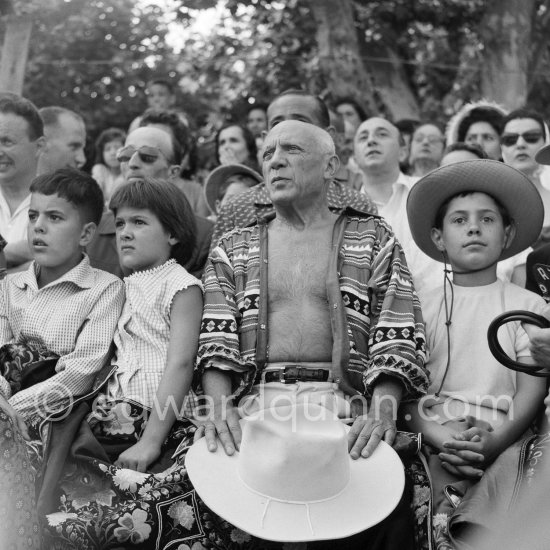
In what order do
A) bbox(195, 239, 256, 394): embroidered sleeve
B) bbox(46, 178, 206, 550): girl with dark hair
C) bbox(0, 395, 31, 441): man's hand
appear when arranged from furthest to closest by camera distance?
bbox(195, 239, 256, 394): embroidered sleeve
bbox(46, 178, 206, 550): girl with dark hair
bbox(0, 395, 31, 441): man's hand

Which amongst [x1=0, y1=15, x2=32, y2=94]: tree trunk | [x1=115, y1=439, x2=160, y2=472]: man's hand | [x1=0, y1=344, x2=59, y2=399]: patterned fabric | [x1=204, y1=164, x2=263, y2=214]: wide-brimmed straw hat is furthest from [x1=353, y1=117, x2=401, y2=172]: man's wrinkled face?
[x1=0, y1=15, x2=32, y2=94]: tree trunk

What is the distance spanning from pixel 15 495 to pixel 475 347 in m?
2.01

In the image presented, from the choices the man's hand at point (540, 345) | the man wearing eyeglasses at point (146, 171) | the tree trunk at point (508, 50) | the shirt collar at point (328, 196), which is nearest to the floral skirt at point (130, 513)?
the man's hand at point (540, 345)

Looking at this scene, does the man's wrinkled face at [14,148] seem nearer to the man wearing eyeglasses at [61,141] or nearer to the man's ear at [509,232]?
the man wearing eyeglasses at [61,141]

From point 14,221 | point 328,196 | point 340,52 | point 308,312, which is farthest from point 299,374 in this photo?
point 340,52

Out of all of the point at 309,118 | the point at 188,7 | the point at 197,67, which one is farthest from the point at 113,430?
the point at 197,67

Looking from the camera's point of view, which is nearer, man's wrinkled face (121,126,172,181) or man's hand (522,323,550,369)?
man's hand (522,323,550,369)

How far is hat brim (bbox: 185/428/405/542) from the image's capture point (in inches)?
115

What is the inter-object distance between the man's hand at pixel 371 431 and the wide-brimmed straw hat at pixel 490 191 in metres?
1.13

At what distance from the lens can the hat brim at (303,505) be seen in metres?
2.92

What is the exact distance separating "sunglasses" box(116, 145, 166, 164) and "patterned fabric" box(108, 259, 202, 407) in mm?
1442

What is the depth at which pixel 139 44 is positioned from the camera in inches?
→ 601

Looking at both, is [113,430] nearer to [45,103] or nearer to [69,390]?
[69,390]

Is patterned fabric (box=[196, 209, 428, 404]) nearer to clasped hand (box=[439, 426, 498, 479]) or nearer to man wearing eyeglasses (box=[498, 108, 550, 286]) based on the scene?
clasped hand (box=[439, 426, 498, 479])
